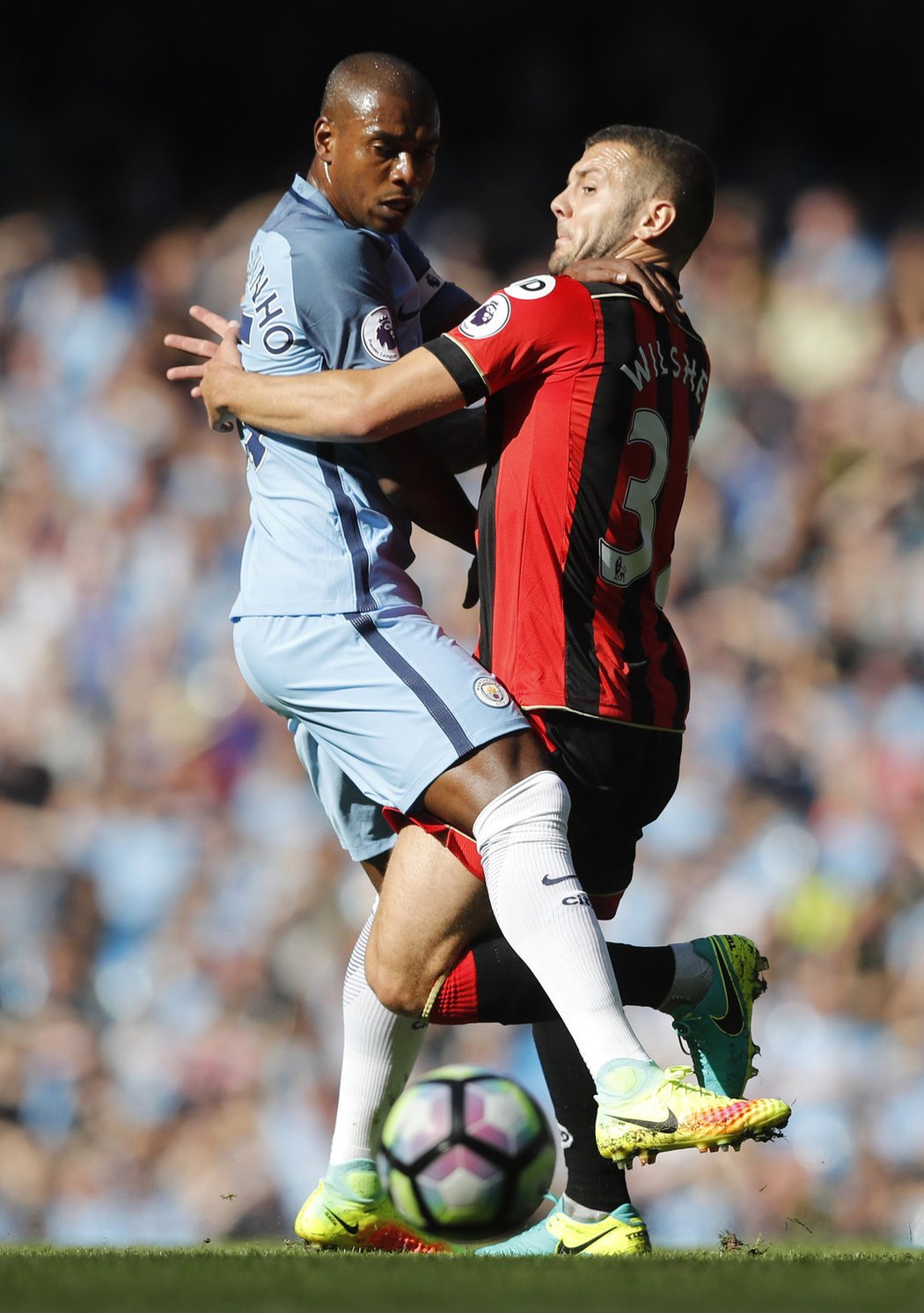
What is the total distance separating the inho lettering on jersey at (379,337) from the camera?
304 centimetres

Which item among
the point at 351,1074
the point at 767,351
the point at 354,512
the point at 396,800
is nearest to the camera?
the point at 396,800

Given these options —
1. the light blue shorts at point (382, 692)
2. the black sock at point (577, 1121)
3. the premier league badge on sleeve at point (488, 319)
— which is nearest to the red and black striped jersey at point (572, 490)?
the premier league badge on sleeve at point (488, 319)

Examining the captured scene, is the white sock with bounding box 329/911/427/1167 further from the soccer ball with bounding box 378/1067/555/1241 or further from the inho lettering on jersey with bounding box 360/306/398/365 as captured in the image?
the inho lettering on jersey with bounding box 360/306/398/365

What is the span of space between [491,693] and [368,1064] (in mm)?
932

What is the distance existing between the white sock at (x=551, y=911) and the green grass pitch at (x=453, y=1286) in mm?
358

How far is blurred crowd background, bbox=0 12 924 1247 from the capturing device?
18.0ft

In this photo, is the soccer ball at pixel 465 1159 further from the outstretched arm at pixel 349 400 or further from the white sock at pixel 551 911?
the outstretched arm at pixel 349 400

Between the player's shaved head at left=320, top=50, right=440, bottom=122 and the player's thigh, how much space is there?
1385 millimetres

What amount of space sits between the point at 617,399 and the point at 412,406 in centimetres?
40

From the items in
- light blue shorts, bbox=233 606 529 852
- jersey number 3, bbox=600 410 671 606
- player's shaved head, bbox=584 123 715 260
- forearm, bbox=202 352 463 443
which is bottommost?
light blue shorts, bbox=233 606 529 852

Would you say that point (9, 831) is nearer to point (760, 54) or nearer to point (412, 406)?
point (412, 406)

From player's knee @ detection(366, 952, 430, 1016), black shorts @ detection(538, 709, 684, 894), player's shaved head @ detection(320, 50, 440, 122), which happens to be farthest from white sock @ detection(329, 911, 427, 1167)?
player's shaved head @ detection(320, 50, 440, 122)

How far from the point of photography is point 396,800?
284 centimetres

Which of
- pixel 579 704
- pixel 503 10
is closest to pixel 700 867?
pixel 579 704
